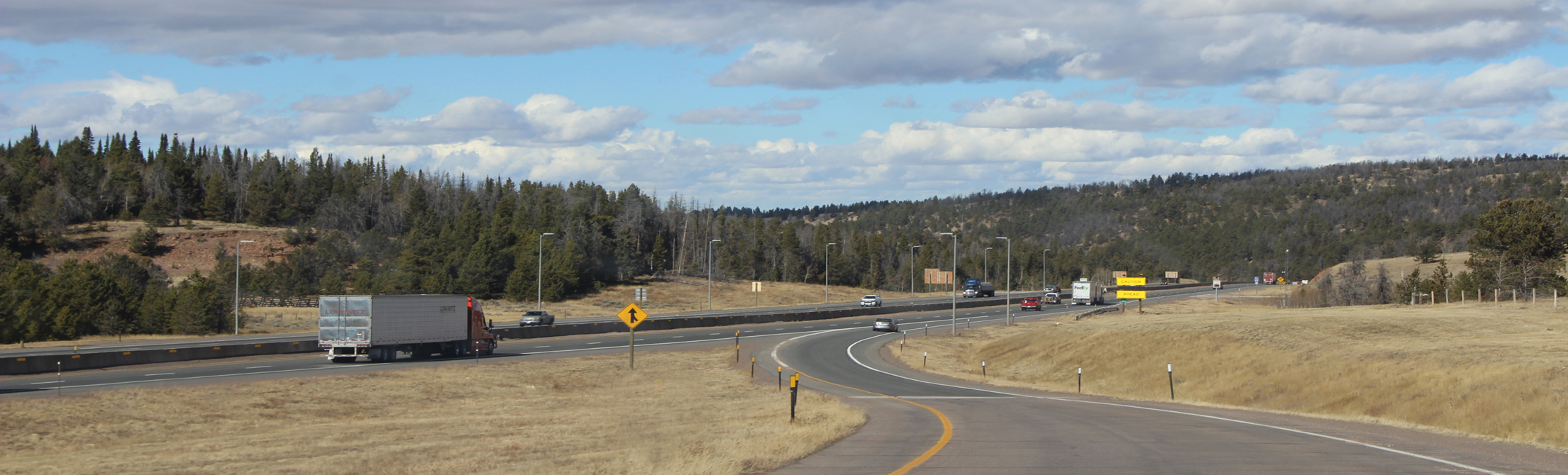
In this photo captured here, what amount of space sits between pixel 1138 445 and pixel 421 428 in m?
15.7

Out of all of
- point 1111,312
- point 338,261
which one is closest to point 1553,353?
point 1111,312

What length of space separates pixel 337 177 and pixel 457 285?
69.8m

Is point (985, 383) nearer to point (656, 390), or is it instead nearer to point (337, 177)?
point (656, 390)

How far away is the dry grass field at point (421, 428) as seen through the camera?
54.2 ft

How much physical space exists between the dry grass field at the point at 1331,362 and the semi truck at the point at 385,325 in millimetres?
22292

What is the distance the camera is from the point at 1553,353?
31.7m

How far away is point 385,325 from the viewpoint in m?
40.6

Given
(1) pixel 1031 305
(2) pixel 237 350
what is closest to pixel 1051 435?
(2) pixel 237 350

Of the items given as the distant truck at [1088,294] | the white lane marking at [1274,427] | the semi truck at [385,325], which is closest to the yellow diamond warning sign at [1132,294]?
the distant truck at [1088,294]

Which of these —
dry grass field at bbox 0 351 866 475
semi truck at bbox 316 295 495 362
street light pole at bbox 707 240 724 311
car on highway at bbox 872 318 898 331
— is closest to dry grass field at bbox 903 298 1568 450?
car on highway at bbox 872 318 898 331

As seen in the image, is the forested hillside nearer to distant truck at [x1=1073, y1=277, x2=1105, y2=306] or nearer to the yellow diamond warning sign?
distant truck at [x1=1073, y1=277, x2=1105, y2=306]

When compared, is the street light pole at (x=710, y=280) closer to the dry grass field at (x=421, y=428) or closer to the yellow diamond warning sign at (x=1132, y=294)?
the yellow diamond warning sign at (x=1132, y=294)

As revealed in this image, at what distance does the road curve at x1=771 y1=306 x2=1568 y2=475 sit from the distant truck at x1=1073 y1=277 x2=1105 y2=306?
273ft

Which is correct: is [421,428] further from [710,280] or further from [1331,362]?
[710,280]
